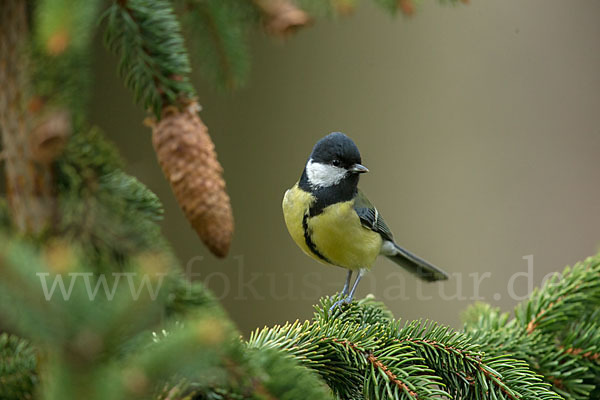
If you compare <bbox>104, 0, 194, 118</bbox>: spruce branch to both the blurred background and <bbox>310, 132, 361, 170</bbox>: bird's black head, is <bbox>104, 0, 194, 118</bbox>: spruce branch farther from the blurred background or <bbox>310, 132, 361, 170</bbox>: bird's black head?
the blurred background

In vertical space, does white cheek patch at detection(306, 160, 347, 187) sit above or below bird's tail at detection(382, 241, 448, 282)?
above

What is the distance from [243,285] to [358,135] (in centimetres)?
57

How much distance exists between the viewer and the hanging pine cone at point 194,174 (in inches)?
25.1

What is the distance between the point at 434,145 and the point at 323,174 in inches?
37.1

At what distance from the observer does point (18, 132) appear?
64 centimetres

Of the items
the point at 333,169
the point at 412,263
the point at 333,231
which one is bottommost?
the point at 412,263

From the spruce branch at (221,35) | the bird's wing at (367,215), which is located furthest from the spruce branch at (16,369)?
the bird's wing at (367,215)

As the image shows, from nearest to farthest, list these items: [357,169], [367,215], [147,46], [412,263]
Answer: [147,46] → [357,169] → [367,215] → [412,263]

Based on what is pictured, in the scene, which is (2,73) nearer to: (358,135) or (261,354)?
(261,354)

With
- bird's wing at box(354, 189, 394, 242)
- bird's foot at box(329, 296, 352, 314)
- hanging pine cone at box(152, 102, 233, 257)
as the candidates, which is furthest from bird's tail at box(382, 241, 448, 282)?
hanging pine cone at box(152, 102, 233, 257)

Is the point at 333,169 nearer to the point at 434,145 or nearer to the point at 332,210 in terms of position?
the point at 332,210

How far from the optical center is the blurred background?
1.78 m

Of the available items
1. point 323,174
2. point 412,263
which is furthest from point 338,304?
point 412,263

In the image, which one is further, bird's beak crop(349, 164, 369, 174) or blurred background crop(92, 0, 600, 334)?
blurred background crop(92, 0, 600, 334)
